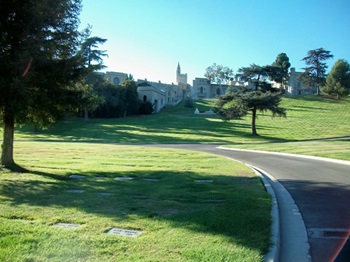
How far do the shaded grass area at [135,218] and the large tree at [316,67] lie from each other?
312 feet

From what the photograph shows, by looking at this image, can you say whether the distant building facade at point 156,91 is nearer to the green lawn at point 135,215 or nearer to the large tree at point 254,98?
the large tree at point 254,98

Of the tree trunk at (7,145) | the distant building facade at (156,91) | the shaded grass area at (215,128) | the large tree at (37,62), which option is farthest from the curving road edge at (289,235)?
the distant building facade at (156,91)

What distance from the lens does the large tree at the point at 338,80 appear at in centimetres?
8875

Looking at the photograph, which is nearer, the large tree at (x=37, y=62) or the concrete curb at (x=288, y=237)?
the concrete curb at (x=288, y=237)

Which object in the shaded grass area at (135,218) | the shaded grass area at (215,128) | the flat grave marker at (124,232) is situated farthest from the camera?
the shaded grass area at (215,128)

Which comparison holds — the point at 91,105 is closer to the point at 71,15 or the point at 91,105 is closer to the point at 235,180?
the point at 71,15

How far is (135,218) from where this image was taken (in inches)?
212

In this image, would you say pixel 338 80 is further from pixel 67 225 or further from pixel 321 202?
pixel 67 225

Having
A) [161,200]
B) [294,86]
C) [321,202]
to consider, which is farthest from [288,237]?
[294,86]

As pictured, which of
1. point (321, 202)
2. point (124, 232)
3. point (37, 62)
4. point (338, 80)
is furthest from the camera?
point (338, 80)

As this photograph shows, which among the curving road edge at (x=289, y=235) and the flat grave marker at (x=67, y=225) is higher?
the flat grave marker at (x=67, y=225)

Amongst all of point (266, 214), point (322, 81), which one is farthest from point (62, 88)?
point (322, 81)

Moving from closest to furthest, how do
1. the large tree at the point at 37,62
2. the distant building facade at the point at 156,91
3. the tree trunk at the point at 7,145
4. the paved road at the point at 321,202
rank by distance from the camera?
1. the paved road at the point at 321,202
2. the large tree at the point at 37,62
3. the tree trunk at the point at 7,145
4. the distant building facade at the point at 156,91

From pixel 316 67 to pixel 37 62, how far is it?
322 feet
